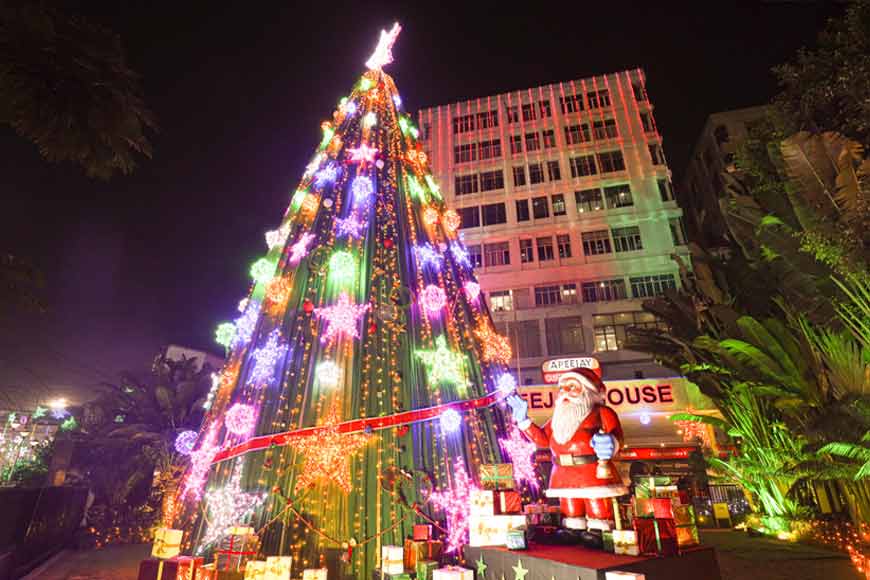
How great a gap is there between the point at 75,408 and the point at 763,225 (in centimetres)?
2235

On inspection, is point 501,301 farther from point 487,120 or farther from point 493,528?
point 493,528

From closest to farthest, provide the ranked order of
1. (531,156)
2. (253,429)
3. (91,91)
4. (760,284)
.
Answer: (91,91)
(253,429)
(760,284)
(531,156)

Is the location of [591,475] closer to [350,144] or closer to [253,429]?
[253,429]

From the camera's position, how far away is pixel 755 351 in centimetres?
766

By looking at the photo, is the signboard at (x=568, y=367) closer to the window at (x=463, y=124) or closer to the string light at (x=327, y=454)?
the string light at (x=327, y=454)

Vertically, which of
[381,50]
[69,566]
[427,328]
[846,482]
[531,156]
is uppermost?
[531,156]

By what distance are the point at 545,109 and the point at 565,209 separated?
281 inches

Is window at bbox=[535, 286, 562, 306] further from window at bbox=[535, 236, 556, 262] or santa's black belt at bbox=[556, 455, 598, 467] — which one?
santa's black belt at bbox=[556, 455, 598, 467]

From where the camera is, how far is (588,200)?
23.1 m

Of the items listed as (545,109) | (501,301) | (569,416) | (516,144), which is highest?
(545,109)

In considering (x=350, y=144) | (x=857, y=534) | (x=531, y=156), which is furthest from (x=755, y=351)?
(x=531, y=156)

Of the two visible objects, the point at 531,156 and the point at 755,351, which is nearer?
the point at 755,351

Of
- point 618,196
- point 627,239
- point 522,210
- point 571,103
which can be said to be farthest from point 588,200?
point 571,103

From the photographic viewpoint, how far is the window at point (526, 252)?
22.4m
